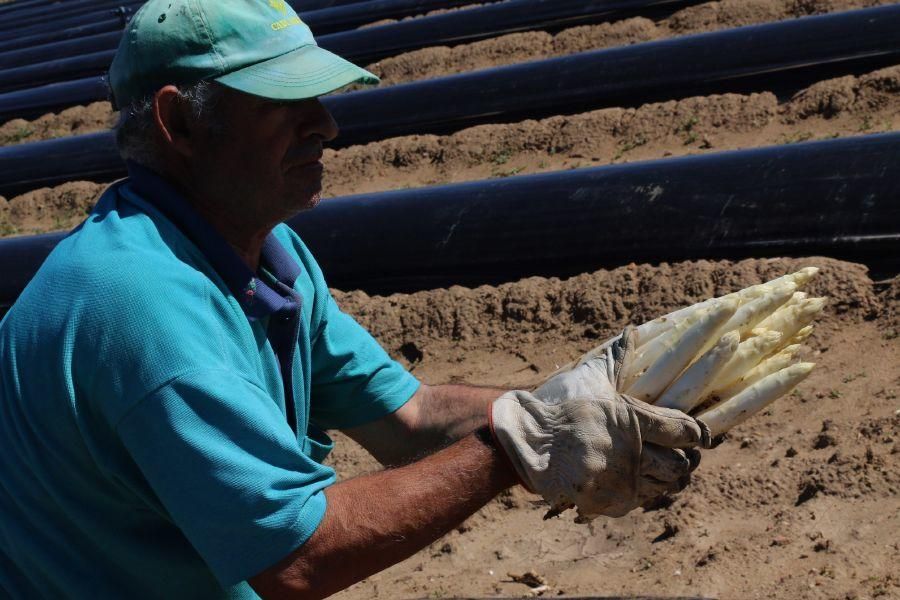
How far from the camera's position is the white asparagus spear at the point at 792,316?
2.01 metres

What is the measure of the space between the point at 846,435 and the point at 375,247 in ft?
6.89

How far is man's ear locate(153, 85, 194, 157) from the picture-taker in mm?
1744

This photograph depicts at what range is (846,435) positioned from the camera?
288 cm

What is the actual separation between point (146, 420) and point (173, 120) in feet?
1.71

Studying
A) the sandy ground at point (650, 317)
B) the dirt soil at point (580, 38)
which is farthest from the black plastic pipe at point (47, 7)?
the sandy ground at point (650, 317)

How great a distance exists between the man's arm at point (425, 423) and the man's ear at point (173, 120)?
0.74 meters

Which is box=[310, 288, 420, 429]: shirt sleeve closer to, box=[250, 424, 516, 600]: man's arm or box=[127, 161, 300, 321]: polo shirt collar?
box=[127, 161, 300, 321]: polo shirt collar

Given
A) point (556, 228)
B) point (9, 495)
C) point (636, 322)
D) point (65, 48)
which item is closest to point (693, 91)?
point (556, 228)

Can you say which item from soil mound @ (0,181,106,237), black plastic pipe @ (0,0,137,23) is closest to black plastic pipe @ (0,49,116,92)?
black plastic pipe @ (0,0,137,23)

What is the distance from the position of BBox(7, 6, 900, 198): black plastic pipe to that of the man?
363cm

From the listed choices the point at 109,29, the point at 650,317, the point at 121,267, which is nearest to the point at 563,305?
the point at 650,317

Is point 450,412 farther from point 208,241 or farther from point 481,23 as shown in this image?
point 481,23

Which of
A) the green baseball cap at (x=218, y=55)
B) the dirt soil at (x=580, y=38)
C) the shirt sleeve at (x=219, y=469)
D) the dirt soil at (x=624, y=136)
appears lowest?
the dirt soil at (x=624, y=136)

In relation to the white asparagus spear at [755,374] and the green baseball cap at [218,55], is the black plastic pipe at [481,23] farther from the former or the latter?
the green baseball cap at [218,55]
